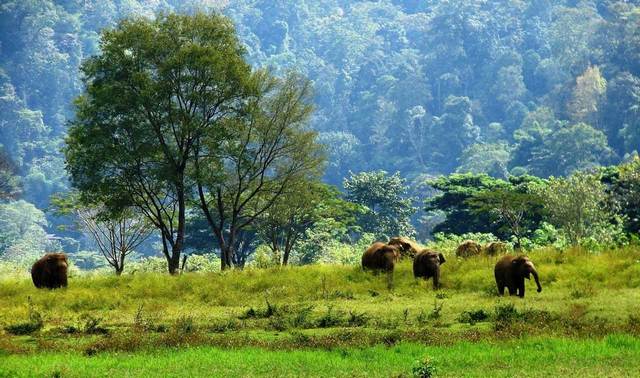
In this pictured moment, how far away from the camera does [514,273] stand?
26.7 m

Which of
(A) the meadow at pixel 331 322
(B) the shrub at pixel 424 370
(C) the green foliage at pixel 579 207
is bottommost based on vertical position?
(B) the shrub at pixel 424 370

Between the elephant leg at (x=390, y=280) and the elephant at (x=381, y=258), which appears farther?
the elephant at (x=381, y=258)

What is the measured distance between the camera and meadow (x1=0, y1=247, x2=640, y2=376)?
18.0 m

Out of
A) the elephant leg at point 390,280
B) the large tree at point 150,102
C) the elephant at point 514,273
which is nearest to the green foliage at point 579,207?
the large tree at point 150,102

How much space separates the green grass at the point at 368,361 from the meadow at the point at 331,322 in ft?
0.13

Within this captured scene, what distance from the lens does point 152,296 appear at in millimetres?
32250

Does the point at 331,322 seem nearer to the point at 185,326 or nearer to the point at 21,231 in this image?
the point at 185,326

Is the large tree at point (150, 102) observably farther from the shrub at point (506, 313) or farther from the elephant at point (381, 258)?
the shrub at point (506, 313)

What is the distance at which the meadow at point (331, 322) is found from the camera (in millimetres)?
17969

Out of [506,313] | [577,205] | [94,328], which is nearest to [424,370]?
[506,313]

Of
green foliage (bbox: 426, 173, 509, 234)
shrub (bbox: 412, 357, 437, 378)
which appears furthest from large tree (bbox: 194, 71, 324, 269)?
green foliage (bbox: 426, 173, 509, 234)

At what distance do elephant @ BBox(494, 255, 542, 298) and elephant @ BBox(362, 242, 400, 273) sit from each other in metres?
5.49

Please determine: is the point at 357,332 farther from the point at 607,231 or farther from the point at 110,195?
the point at 607,231

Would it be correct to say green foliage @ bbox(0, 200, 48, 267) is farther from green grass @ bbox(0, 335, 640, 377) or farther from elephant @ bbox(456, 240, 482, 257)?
green grass @ bbox(0, 335, 640, 377)
